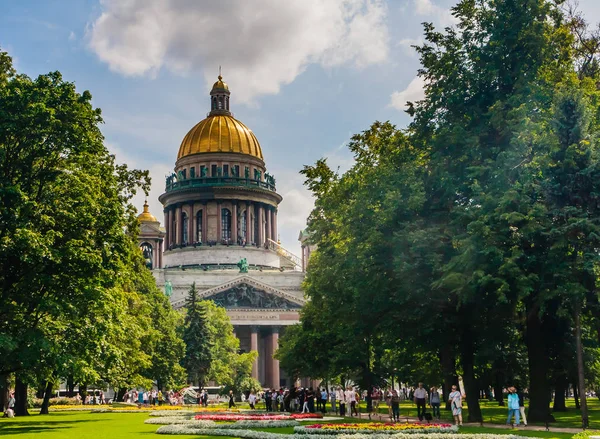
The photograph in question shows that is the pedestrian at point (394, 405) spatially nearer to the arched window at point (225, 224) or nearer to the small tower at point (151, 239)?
the small tower at point (151, 239)

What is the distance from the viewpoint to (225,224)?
11969 centimetres

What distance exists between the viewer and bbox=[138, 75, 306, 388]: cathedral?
110 meters

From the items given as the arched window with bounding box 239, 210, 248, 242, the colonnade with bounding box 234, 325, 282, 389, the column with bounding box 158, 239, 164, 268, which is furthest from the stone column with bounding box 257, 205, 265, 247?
the colonnade with bounding box 234, 325, 282, 389

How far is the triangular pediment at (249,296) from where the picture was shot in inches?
4003

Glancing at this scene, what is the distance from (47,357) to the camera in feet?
96.8

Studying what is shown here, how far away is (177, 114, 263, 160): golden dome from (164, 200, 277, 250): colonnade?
25.0ft

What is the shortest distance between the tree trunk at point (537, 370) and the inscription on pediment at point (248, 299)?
2783 inches

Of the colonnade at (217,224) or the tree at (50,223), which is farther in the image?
the colonnade at (217,224)

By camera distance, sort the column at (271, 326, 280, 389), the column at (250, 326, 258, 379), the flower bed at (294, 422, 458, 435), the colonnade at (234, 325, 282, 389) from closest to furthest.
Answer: the flower bed at (294, 422, 458, 435), the column at (271, 326, 280, 389), the column at (250, 326, 258, 379), the colonnade at (234, 325, 282, 389)

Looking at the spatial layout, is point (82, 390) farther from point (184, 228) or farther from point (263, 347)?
point (184, 228)

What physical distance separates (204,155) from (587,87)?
90.3 meters

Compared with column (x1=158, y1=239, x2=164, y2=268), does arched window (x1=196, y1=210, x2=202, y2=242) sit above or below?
above

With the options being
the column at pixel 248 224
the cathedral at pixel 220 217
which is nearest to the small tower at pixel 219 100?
the cathedral at pixel 220 217

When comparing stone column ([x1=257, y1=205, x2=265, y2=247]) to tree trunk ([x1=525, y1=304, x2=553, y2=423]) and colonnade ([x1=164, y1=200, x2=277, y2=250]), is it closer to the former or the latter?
colonnade ([x1=164, y1=200, x2=277, y2=250])
